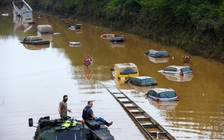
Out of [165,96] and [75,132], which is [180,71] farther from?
[75,132]

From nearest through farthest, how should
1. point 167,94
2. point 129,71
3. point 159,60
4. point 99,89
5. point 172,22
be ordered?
point 167,94 → point 99,89 → point 129,71 → point 159,60 → point 172,22

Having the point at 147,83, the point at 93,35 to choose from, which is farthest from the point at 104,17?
the point at 147,83

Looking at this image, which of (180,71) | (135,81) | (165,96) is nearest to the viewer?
(165,96)

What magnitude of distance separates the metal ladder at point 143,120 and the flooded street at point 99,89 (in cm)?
43

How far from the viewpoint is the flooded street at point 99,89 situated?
28.8m

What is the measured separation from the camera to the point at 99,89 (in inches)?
1576

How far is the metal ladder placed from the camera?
26.0 m

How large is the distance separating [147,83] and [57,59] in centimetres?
2115

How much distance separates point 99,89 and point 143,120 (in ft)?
35.6

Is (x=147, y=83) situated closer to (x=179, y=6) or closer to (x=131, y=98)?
(x=131, y=98)

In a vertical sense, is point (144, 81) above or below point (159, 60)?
above

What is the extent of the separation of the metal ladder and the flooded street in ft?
1.40

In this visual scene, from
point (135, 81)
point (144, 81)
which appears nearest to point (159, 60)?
point (135, 81)

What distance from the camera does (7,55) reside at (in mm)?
62469
